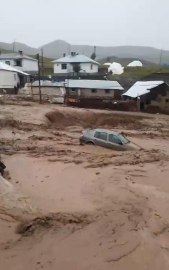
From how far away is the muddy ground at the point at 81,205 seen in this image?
7.18m

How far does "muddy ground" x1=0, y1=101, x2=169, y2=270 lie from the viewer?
23.6 feet

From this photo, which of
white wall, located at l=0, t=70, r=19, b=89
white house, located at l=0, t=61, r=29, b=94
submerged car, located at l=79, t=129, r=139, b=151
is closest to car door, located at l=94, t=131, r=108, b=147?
submerged car, located at l=79, t=129, r=139, b=151

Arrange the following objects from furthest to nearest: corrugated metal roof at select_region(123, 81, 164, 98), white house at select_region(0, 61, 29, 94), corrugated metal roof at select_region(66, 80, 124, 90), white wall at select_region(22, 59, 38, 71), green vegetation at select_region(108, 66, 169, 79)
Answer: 1. white wall at select_region(22, 59, 38, 71)
2. green vegetation at select_region(108, 66, 169, 79)
3. white house at select_region(0, 61, 29, 94)
4. corrugated metal roof at select_region(66, 80, 124, 90)
5. corrugated metal roof at select_region(123, 81, 164, 98)

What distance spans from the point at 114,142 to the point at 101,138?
835mm

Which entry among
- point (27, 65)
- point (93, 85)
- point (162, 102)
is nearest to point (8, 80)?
point (93, 85)

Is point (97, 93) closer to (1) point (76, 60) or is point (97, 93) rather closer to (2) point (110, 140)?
(1) point (76, 60)

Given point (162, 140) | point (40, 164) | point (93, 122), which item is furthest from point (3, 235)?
point (93, 122)

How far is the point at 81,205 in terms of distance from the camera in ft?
32.1

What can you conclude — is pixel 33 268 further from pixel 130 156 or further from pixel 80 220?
pixel 130 156

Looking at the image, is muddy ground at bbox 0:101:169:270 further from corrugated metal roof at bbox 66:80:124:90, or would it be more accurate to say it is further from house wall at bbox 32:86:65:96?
corrugated metal roof at bbox 66:80:124:90

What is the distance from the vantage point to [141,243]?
309 inches

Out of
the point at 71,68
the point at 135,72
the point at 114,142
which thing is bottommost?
the point at 114,142

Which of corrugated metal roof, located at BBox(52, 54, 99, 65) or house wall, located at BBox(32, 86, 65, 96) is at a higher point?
corrugated metal roof, located at BBox(52, 54, 99, 65)

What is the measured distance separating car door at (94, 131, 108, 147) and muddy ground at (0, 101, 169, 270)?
0.34 metres
